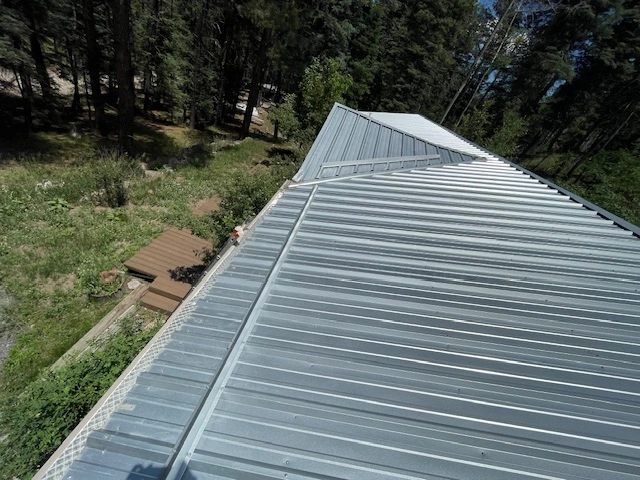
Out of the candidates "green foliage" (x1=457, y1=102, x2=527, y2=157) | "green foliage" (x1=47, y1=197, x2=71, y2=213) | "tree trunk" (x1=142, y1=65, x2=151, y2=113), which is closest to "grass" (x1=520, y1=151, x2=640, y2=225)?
"green foliage" (x1=457, y1=102, x2=527, y2=157)

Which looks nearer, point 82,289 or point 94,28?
point 82,289

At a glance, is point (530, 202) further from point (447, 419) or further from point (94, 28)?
point (94, 28)

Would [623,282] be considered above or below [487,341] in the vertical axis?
above

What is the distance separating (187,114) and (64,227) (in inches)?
636

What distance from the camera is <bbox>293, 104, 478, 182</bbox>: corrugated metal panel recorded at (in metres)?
6.47

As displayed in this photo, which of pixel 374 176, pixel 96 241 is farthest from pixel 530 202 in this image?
pixel 96 241

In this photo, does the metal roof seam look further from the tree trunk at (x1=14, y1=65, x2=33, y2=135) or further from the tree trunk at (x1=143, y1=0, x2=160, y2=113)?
the tree trunk at (x1=143, y1=0, x2=160, y2=113)

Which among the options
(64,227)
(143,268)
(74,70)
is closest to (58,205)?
(64,227)

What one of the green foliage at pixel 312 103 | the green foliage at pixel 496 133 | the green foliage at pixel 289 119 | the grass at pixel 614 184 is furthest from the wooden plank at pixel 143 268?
the grass at pixel 614 184

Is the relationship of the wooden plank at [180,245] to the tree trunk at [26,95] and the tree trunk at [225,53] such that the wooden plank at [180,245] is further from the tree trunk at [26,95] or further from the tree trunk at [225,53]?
the tree trunk at [225,53]

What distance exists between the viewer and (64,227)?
8.61 meters

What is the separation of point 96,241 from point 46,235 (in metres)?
1.18

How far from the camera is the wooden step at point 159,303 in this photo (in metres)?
6.74

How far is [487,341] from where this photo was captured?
280cm
